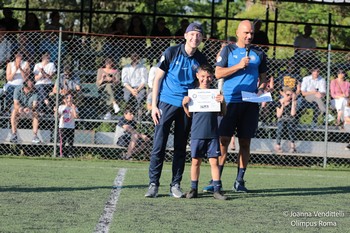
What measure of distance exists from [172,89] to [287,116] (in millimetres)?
6729

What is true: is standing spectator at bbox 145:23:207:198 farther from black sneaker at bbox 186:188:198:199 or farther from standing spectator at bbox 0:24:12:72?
standing spectator at bbox 0:24:12:72

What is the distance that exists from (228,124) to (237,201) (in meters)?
1.16

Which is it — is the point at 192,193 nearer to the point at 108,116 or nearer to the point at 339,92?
the point at 108,116

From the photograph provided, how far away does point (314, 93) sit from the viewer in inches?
643

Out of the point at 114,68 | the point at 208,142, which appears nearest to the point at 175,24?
the point at 114,68

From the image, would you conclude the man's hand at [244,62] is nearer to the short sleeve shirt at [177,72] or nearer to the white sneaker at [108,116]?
the short sleeve shirt at [177,72]

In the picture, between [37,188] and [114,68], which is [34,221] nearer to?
[37,188]

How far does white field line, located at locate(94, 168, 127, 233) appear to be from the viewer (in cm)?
735

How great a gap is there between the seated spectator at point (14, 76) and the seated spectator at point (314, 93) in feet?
17.5

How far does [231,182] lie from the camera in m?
12.0

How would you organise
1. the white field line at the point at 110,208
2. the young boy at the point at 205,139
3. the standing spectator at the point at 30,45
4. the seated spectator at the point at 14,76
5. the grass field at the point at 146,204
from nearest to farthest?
the white field line at the point at 110,208 < the grass field at the point at 146,204 < the young boy at the point at 205,139 < the seated spectator at the point at 14,76 < the standing spectator at the point at 30,45

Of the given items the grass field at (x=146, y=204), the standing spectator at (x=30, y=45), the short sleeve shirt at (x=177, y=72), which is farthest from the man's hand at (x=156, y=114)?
the standing spectator at (x=30, y=45)

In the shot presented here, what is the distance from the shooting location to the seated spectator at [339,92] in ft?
54.7

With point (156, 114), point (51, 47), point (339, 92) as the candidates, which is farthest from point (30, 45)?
point (156, 114)
